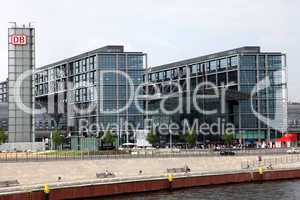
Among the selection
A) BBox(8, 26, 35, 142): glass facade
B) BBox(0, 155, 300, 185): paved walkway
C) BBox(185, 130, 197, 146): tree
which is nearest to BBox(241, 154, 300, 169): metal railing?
BBox(0, 155, 300, 185): paved walkway

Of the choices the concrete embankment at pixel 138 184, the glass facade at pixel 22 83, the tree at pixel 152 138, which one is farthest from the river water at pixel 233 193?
the tree at pixel 152 138

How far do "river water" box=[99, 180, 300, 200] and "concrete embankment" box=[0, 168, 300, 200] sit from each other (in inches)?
50.1

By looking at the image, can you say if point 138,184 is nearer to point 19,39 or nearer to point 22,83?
point 22,83

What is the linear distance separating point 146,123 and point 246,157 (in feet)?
278

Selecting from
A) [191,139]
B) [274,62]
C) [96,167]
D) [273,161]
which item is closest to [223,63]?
[274,62]

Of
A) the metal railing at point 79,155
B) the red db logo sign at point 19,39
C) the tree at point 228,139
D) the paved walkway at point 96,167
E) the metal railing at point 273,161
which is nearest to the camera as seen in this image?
the paved walkway at point 96,167

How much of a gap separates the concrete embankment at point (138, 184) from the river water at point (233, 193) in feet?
4.18

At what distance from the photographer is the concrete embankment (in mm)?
60469

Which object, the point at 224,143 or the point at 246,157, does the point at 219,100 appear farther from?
the point at 246,157

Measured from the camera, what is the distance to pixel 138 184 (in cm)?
6944

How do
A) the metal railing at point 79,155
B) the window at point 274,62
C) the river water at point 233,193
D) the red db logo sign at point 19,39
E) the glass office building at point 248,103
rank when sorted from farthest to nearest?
the window at point 274,62
the glass office building at point 248,103
the red db logo sign at point 19,39
the metal railing at point 79,155
the river water at point 233,193

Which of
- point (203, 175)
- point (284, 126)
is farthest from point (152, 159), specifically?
point (284, 126)

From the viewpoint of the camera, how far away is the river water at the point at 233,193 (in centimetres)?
6378

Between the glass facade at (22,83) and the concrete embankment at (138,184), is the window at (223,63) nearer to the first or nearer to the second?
the glass facade at (22,83)
